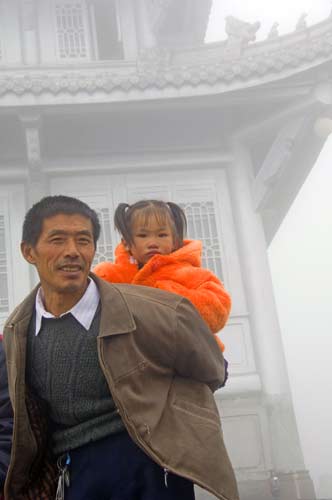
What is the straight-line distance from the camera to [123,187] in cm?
732

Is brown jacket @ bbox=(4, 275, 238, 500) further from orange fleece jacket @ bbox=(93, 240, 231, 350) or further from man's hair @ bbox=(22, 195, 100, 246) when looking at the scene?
orange fleece jacket @ bbox=(93, 240, 231, 350)

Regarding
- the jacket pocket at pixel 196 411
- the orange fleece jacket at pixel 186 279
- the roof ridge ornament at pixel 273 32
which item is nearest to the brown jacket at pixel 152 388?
the jacket pocket at pixel 196 411

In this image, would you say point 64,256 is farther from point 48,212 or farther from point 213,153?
point 213,153

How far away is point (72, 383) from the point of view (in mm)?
1763

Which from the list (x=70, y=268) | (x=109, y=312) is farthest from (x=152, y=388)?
(x=70, y=268)

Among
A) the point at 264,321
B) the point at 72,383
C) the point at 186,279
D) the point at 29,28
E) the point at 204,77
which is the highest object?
the point at 29,28

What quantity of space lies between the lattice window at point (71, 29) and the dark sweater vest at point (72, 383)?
7.28 metres

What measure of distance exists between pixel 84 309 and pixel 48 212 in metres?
0.32

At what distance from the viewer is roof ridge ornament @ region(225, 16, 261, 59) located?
7203 millimetres

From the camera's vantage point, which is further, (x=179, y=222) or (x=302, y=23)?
(x=302, y=23)

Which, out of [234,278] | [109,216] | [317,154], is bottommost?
[234,278]

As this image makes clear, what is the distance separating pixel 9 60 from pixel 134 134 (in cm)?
214

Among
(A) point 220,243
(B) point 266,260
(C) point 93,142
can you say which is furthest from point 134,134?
(B) point 266,260

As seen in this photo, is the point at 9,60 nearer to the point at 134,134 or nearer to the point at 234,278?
the point at 134,134
